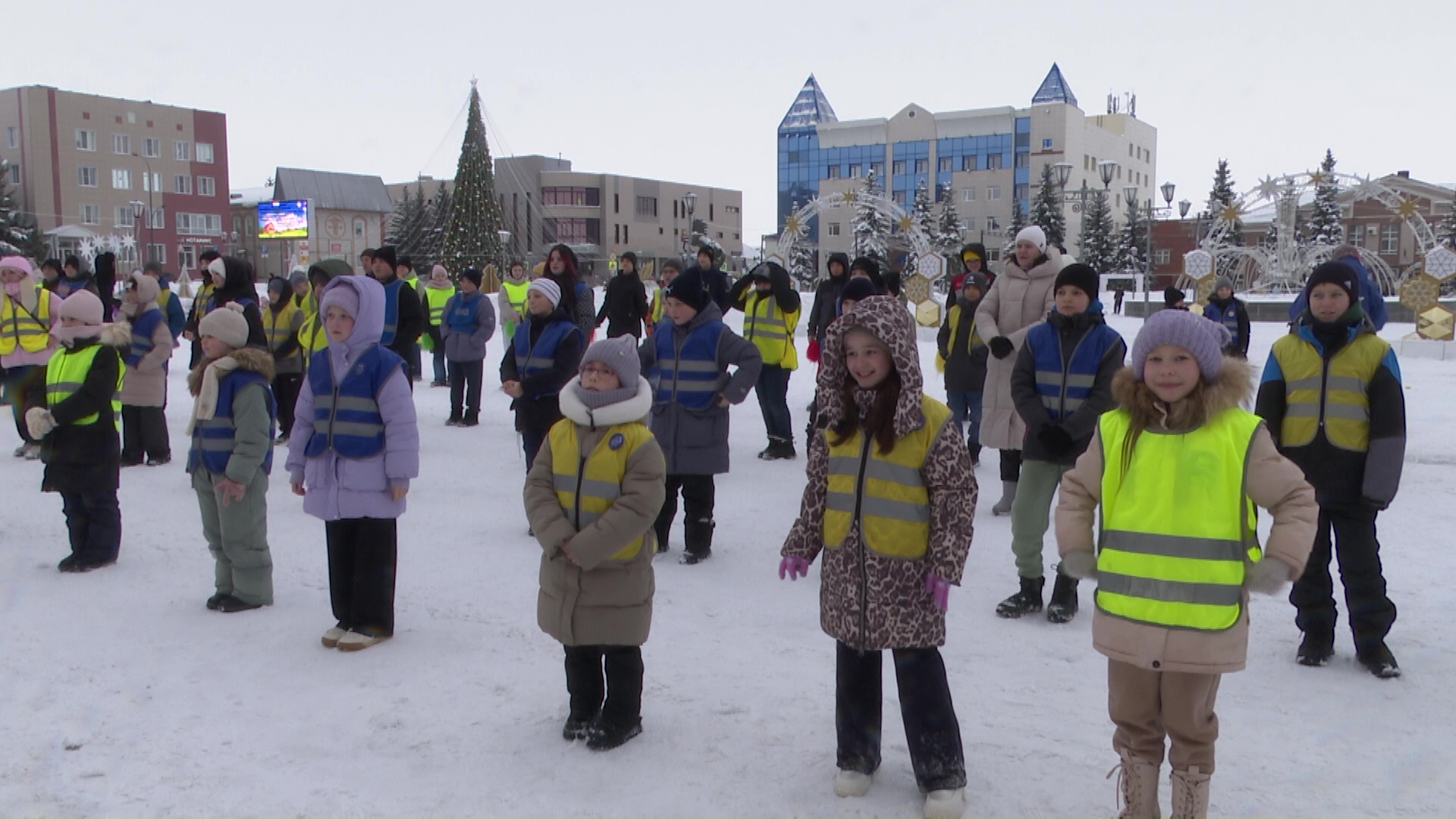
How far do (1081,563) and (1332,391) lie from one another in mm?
1875

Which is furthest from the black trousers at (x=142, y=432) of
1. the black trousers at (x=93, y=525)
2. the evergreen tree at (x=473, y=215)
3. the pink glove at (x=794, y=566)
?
the evergreen tree at (x=473, y=215)

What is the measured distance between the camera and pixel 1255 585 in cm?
280

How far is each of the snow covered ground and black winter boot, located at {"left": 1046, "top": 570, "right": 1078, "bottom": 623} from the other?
0.07 metres

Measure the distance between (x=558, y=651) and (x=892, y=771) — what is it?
1740 millimetres

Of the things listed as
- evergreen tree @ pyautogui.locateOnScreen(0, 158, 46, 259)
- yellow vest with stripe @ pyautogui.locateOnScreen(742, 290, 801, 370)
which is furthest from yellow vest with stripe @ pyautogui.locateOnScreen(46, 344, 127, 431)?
evergreen tree @ pyautogui.locateOnScreen(0, 158, 46, 259)

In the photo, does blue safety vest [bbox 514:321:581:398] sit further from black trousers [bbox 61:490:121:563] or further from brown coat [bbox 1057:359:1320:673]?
brown coat [bbox 1057:359:1320:673]

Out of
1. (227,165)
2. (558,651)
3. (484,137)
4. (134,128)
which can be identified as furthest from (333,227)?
(558,651)

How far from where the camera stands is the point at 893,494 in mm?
3143

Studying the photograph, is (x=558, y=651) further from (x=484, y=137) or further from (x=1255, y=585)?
(x=484, y=137)

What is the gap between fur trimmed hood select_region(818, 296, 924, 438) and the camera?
3.09 m

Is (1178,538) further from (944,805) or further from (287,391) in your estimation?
(287,391)

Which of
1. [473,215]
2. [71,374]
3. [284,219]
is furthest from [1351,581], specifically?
[284,219]

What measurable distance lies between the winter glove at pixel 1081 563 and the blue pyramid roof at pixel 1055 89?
91.1m

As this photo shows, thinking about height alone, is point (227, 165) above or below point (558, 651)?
above
